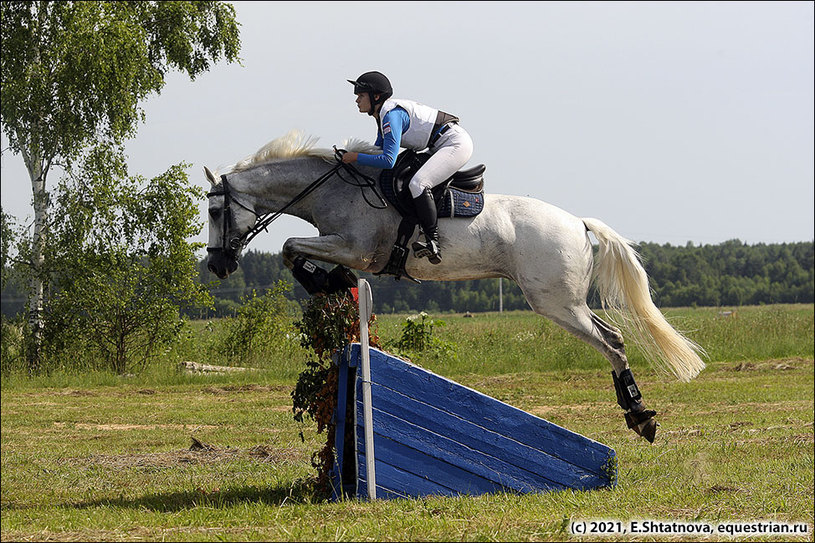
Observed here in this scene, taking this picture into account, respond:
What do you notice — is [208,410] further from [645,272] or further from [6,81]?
[6,81]

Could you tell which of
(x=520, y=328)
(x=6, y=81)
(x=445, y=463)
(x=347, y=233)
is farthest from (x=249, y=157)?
(x=520, y=328)

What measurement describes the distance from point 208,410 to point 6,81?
247 inches

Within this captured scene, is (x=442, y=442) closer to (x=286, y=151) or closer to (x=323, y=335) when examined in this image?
(x=323, y=335)

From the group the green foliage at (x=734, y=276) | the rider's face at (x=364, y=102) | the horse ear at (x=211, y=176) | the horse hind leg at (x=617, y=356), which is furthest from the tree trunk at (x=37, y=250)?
the green foliage at (x=734, y=276)

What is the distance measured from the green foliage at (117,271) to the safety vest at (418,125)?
22.0 ft

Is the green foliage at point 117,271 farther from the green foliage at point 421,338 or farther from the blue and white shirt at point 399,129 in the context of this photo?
the blue and white shirt at point 399,129

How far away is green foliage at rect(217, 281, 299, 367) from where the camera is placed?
1208cm

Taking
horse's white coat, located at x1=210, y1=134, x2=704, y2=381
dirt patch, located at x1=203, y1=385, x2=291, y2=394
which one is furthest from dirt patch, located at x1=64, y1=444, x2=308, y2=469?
dirt patch, located at x1=203, y1=385, x2=291, y2=394

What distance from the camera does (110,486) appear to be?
537 cm

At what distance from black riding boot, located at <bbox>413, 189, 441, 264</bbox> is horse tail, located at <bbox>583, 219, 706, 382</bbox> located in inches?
43.2

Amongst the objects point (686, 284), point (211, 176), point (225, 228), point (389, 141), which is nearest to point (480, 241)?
point (389, 141)

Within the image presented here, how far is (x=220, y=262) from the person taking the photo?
5.02m

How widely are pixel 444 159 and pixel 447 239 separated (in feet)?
1.47

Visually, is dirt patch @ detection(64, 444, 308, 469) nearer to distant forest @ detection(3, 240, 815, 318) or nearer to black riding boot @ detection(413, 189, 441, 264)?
black riding boot @ detection(413, 189, 441, 264)
